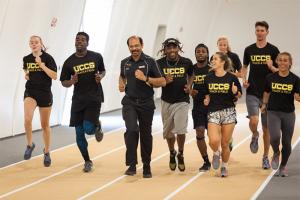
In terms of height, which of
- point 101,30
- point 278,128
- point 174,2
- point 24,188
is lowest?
point 24,188

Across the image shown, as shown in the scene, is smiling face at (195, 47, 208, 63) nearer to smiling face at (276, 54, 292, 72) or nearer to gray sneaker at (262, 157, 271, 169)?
smiling face at (276, 54, 292, 72)

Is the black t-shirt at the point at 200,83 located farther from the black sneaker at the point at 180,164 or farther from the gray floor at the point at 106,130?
the gray floor at the point at 106,130

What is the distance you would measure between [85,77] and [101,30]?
301 inches

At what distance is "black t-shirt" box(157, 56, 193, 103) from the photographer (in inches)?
391

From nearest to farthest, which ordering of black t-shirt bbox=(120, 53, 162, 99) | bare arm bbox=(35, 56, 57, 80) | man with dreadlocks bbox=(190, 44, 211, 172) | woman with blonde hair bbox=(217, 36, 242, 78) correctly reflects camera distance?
black t-shirt bbox=(120, 53, 162, 99) < man with dreadlocks bbox=(190, 44, 211, 172) < bare arm bbox=(35, 56, 57, 80) < woman with blonde hair bbox=(217, 36, 242, 78)

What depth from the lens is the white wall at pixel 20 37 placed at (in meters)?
13.1

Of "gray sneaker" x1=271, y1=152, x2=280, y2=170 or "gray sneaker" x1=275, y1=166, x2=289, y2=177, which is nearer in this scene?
"gray sneaker" x1=275, y1=166, x2=289, y2=177

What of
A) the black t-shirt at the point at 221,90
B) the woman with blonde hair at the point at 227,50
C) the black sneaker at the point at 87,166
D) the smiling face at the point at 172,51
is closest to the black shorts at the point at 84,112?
the black sneaker at the point at 87,166

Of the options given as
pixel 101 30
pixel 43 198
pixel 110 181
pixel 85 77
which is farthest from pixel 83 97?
pixel 101 30

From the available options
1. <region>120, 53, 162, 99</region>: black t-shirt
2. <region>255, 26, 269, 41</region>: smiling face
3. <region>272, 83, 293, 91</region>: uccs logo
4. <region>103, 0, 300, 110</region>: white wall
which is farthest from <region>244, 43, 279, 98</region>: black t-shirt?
<region>103, 0, 300, 110</region>: white wall

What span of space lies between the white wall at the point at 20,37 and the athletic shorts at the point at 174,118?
4.19 metres

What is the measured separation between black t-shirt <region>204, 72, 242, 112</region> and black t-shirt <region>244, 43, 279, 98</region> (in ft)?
3.40

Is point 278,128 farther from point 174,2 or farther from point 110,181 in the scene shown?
point 174,2

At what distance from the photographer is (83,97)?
33.2 ft
